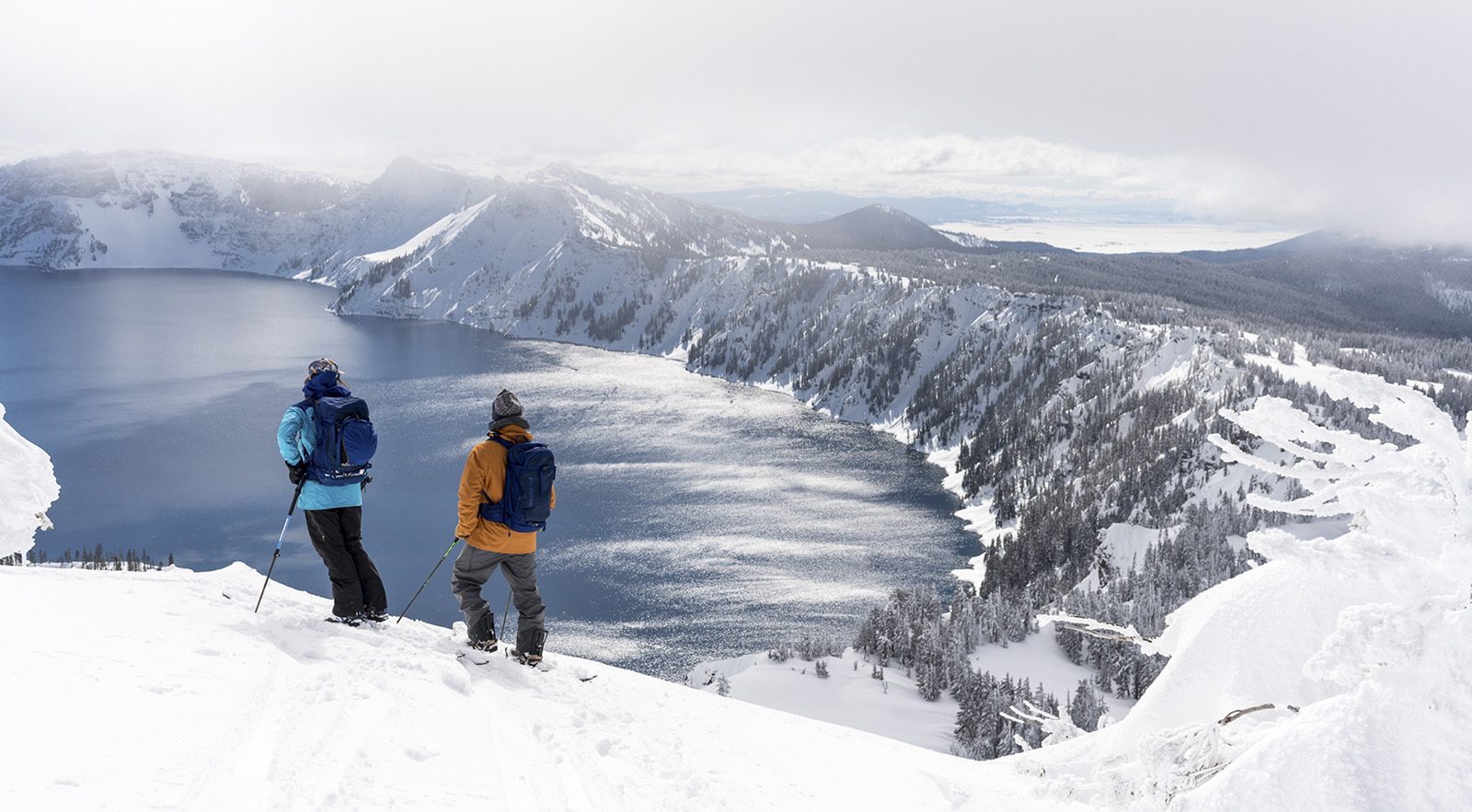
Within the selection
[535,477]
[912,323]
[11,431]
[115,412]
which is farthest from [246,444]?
[912,323]

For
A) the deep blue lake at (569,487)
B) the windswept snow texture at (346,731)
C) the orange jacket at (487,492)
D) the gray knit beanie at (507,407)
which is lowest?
the deep blue lake at (569,487)

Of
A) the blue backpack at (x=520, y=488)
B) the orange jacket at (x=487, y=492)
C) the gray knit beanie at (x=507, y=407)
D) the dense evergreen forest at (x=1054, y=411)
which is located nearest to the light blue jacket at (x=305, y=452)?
the orange jacket at (x=487, y=492)

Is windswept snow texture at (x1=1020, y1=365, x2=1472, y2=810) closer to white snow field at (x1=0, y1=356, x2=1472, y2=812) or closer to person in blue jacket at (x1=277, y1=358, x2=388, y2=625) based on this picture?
white snow field at (x1=0, y1=356, x2=1472, y2=812)

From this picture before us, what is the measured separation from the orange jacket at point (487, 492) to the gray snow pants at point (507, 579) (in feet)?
0.50

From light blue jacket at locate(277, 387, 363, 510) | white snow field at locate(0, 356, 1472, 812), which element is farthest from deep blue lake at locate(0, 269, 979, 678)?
white snow field at locate(0, 356, 1472, 812)

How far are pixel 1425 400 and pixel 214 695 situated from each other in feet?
27.1

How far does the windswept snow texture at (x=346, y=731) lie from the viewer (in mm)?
4766

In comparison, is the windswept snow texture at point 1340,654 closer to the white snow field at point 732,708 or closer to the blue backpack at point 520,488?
the white snow field at point 732,708

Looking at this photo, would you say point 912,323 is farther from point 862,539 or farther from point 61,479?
point 61,479

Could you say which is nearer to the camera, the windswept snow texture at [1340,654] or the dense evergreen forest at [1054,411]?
the windswept snow texture at [1340,654]

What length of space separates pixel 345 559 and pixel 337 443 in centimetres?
154

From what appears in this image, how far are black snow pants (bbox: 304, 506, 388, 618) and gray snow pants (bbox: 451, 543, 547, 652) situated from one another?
3.69ft

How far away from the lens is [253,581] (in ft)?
33.4

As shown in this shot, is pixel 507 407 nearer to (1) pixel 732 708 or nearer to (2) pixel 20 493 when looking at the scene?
(1) pixel 732 708
